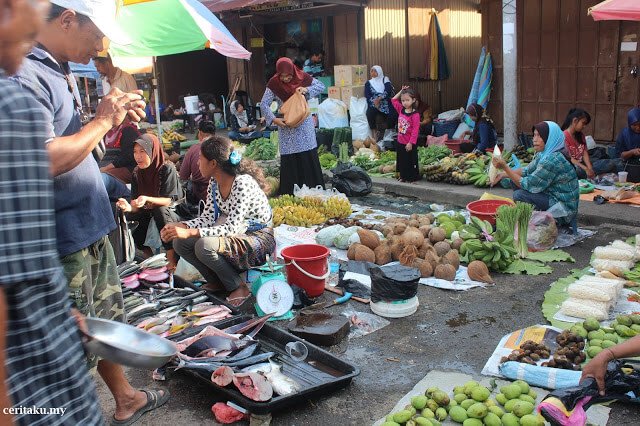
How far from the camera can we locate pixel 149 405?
3518 millimetres

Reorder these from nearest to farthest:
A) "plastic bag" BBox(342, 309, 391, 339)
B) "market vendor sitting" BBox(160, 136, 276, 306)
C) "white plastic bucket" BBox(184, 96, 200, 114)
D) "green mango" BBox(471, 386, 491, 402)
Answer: "green mango" BBox(471, 386, 491, 402), "plastic bag" BBox(342, 309, 391, 339), "market vendor sitting" BBox(160, 136, 276, 306), "white plastic bucket" BBox(184, 96, 200, 114)

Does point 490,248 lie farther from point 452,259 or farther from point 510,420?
point 510,420

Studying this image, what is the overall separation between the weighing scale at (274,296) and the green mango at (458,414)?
71.2 inches

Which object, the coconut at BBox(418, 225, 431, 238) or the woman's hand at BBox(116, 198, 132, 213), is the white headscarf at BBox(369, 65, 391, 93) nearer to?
the coconut at BBox(418, 225, 431, 238)

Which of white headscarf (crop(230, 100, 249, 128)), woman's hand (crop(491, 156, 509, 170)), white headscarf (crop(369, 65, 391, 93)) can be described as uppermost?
white headscarf (crop(369, 65, 391, 93))

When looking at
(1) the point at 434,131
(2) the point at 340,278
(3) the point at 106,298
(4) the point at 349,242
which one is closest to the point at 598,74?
(1) the point at 434,131

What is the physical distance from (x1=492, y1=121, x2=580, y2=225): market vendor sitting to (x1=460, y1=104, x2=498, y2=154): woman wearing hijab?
3.78m

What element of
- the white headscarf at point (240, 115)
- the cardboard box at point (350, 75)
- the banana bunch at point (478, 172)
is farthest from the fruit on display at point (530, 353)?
the white headscarf at point (240, 115)

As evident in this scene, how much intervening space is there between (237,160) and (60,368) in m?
3.49

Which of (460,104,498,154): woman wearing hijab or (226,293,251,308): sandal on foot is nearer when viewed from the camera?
(226,293,251,308): sandal on foot

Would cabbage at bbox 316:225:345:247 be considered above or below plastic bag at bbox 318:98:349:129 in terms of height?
below

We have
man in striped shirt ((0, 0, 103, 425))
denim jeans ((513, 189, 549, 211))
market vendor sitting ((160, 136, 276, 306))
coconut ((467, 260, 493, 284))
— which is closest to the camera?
man in striped shirt ((0, 0, 103, 425))

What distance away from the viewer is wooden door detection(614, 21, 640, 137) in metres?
9.66

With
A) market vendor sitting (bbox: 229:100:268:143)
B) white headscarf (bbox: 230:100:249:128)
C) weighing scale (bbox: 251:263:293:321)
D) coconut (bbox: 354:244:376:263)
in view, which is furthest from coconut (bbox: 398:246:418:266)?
white headscarf (bbox: 230:100:249:128)
